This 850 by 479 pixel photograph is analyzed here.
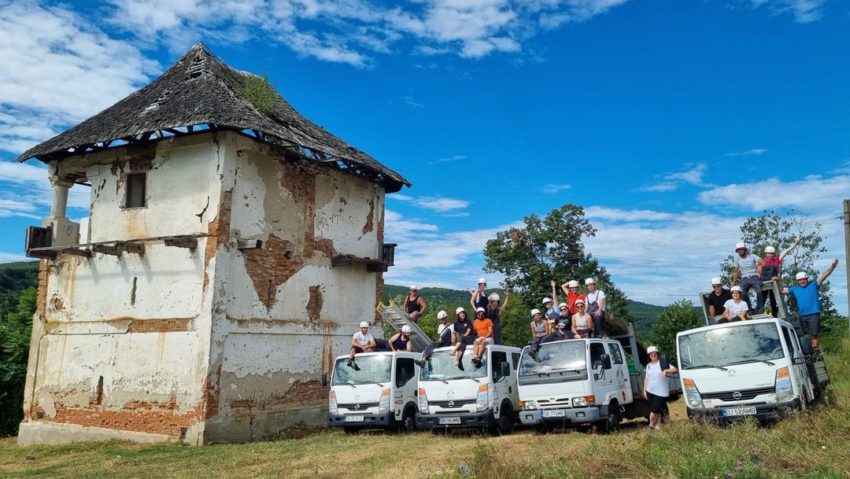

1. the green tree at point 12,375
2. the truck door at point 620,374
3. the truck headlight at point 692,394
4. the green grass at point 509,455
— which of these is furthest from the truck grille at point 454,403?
the green tree at point 12,375

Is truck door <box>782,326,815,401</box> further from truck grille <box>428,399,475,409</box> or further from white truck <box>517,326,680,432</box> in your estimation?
truck grille <box>428,399,475,409</box>

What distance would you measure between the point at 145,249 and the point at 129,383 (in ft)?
10.6

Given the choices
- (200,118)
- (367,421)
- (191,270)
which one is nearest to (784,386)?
(367,421)

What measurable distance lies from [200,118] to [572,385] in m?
10.1

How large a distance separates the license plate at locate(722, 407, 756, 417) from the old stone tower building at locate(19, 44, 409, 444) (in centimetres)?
1049

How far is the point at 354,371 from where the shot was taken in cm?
1484

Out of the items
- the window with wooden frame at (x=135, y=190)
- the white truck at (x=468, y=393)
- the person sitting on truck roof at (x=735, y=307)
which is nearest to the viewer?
the person sitting on truck roof at (x=735, y=307)

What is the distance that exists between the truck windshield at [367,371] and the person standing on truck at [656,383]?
17.5 ft

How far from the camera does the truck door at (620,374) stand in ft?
43.3

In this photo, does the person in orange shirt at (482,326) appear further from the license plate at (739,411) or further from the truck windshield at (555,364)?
the license plate at (739,411)

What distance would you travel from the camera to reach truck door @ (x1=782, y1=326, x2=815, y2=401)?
1059 cm

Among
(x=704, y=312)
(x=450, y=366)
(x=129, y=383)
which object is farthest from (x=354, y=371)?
(x=704, y=312)

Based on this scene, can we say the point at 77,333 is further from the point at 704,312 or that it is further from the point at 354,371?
the point at 704,312

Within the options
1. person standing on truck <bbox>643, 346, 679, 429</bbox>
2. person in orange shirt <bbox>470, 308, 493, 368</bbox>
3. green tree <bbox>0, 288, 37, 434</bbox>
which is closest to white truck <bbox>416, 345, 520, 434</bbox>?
person in orange shirt <bbox>470, 308, 493, 368</bbox>
